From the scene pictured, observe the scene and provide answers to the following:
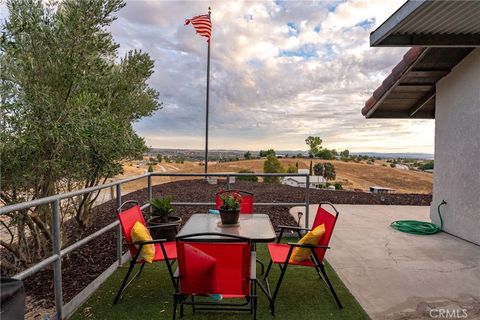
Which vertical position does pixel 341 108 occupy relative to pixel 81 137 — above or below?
above

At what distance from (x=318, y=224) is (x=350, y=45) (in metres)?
5.66

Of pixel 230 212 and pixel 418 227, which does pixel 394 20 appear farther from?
pixel 418 227

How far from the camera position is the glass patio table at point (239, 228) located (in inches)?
112

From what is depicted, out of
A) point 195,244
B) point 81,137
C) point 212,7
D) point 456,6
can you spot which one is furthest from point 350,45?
point 195,244

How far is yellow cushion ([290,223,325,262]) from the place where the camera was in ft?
9.56

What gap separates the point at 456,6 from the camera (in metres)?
3.03

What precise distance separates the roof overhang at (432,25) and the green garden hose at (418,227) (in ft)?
9.94

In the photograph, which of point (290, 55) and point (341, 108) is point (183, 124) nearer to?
Answer: point (290, 55)

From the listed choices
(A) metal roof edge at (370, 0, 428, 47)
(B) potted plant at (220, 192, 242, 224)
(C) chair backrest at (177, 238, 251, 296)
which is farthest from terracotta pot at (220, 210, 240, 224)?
(A) metal roof edge at (370, 0, 428, 47)

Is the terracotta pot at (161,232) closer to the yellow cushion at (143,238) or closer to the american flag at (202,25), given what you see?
the yellow cushion at (143,238)

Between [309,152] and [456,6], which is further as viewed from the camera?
[309,152]

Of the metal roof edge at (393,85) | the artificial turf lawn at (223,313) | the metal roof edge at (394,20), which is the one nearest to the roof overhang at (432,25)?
the metal roof edge at (394,20)

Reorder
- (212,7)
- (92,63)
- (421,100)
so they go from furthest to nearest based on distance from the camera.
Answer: (212,7) < (421,100) < (92,63)

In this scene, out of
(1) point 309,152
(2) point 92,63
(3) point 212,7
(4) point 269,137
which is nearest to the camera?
(2) point 92,63
